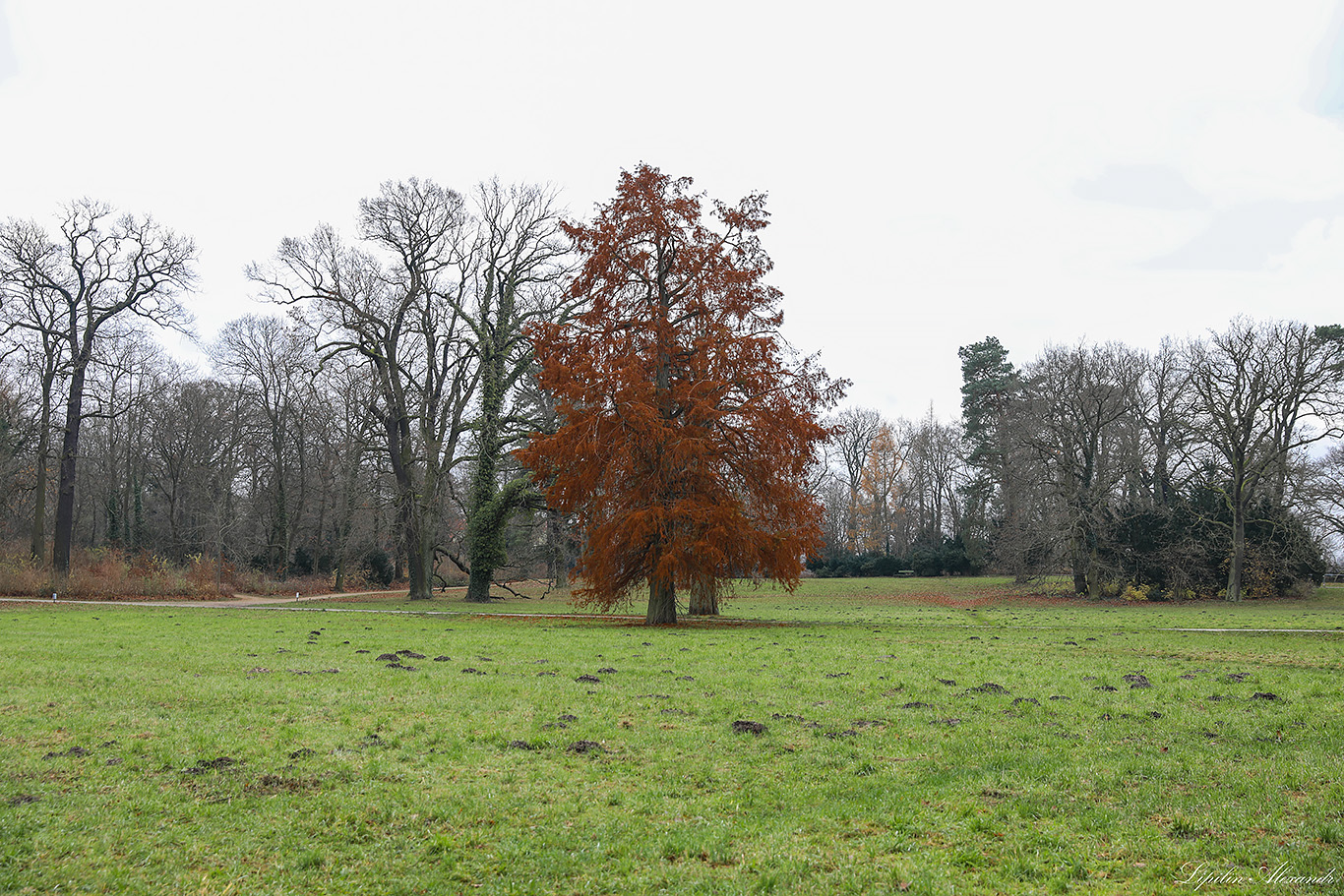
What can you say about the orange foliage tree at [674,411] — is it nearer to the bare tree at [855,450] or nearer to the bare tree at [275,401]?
the bare tree at [275,401]

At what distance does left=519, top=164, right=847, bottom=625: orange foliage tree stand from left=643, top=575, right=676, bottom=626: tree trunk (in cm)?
4

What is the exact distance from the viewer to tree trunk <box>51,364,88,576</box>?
1276 inches

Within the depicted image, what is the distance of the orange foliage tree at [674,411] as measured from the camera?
2103 cm

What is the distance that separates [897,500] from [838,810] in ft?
221

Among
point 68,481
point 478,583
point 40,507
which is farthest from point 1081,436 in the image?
point 40,507

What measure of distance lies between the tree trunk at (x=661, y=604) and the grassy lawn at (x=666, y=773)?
834cm

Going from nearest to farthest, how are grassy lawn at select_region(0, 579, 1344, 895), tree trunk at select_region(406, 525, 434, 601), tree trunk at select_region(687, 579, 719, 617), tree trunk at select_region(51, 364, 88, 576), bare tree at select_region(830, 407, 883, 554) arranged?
grassy lawn at select_region(0, 579, 1344, 895), tree trunk at select_region(687, 579, 719, 617), tree trunk at select_region(51, 364, 88, 576), tree trunk at select_region(406, 525, 434, 601), bare tree at select_region(830, 407, 883, 554)

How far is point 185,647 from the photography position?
48.2 ft

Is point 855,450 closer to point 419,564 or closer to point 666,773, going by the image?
point 419,564

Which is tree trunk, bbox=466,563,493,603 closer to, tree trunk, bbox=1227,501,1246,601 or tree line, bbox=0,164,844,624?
tree line, bbox=0,164,844,624

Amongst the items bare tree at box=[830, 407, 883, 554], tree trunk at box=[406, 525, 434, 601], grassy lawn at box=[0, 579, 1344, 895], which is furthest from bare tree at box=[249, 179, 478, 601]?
bare tree at box=[830, 407, 883, 554]

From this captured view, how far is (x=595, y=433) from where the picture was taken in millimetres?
21016

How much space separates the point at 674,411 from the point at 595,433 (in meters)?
2.48

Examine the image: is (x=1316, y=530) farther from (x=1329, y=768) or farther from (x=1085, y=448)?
(x=1329, y=768)
